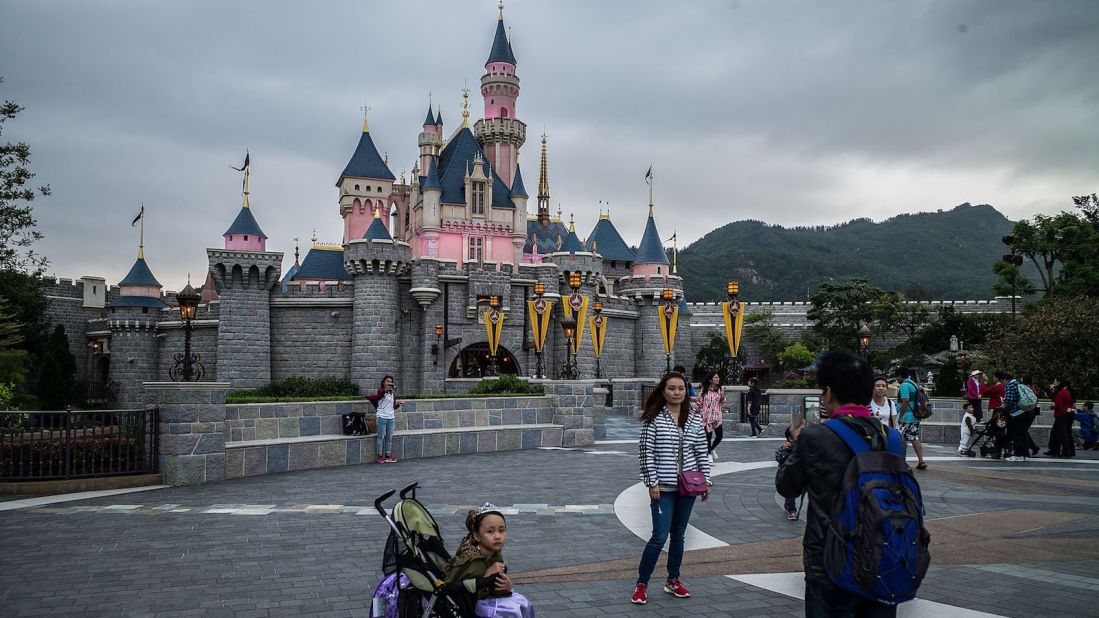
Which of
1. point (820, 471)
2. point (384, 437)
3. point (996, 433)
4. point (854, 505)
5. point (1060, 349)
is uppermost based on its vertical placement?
point (1060, 349)

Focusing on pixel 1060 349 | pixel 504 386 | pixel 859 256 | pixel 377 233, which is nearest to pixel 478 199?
pixel 377 233

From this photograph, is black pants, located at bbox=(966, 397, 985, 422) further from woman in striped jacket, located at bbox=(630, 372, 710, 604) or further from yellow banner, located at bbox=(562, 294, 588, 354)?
woman in striped jacket, located at bbox=(630, 372, 710, 604)

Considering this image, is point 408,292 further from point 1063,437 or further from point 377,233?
point 1063,437

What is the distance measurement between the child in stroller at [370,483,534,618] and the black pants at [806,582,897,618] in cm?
149

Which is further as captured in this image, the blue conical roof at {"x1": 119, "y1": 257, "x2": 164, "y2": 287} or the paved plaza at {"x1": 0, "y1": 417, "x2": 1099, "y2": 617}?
the blue conical roof at {"x1": 119, "y1": 257, "x2": 164, "y2": 287}

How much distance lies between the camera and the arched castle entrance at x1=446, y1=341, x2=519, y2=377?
1283 inches

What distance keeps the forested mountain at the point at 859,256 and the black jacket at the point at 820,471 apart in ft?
298

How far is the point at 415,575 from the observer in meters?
3.92

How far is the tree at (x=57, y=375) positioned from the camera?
116 ft

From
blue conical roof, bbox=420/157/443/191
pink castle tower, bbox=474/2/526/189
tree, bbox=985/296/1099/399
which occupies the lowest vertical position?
tree, bbox=985/296/1099/399

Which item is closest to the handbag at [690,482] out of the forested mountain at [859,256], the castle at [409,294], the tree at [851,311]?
the castle at [409,294]

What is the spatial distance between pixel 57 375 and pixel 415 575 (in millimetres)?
39810

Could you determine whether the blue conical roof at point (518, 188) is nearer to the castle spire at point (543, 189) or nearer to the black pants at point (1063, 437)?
the castle spire at point (543, 189)

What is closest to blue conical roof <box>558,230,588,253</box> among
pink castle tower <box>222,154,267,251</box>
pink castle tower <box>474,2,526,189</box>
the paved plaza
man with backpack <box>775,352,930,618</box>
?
pink castle tower <box>474,2,526,189</box>
